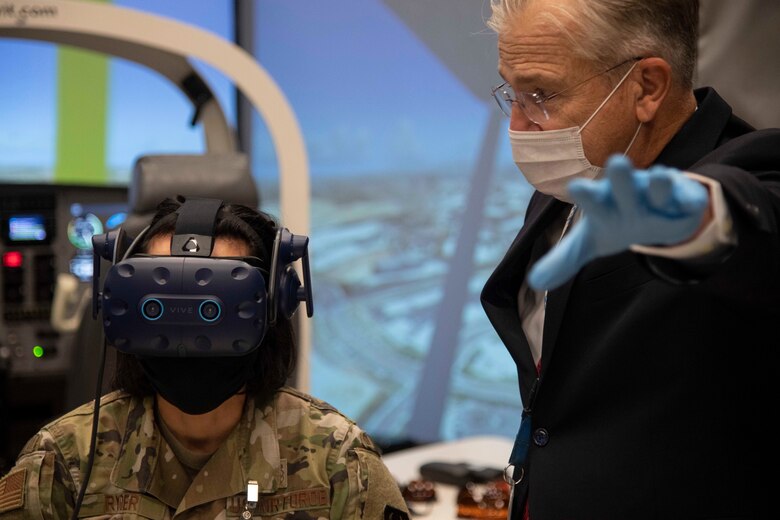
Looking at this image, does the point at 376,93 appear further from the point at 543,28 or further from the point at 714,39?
the point at 543,28

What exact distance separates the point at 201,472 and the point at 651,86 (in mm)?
958

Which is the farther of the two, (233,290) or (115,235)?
(115,235)

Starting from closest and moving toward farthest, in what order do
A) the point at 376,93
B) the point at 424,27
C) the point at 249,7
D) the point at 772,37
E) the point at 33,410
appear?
the point at 772,37, the point at 33,410, the point at 424,27, the point at 376,93, the point at 249,7

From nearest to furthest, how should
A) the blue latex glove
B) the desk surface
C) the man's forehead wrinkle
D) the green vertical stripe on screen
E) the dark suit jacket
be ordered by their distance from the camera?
the blue latex glove
the dark suit jacket
the man's forehead wrinkle
the desk surface
the green vertical stripe on screen

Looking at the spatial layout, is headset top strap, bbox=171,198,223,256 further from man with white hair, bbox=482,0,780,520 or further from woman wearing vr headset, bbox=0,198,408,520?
man with white hair, bbox=482,0,780,520

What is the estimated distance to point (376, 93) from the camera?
5586 mm

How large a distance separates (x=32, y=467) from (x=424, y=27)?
12.7 ft

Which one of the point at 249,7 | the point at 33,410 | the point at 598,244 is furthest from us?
the point at 249,7

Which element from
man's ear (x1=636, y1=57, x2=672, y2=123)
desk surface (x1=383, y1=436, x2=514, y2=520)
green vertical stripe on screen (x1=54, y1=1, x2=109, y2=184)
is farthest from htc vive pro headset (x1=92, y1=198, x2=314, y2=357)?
green vertical stripe on screen (x1=54, y1=1, x2=109, y2=184)

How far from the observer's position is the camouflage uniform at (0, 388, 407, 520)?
1710 millimetres

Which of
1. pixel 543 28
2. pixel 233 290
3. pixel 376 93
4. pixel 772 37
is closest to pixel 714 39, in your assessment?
pixel 772 37

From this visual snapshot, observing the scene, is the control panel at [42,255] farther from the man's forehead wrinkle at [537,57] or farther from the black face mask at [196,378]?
the man's forehead wrinkle at [537,57]

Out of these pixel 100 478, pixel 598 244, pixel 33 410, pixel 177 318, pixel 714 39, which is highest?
pixel 714 39

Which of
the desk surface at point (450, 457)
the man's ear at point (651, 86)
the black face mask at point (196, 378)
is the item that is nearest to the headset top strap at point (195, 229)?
the black face mask at point (196, 378)
